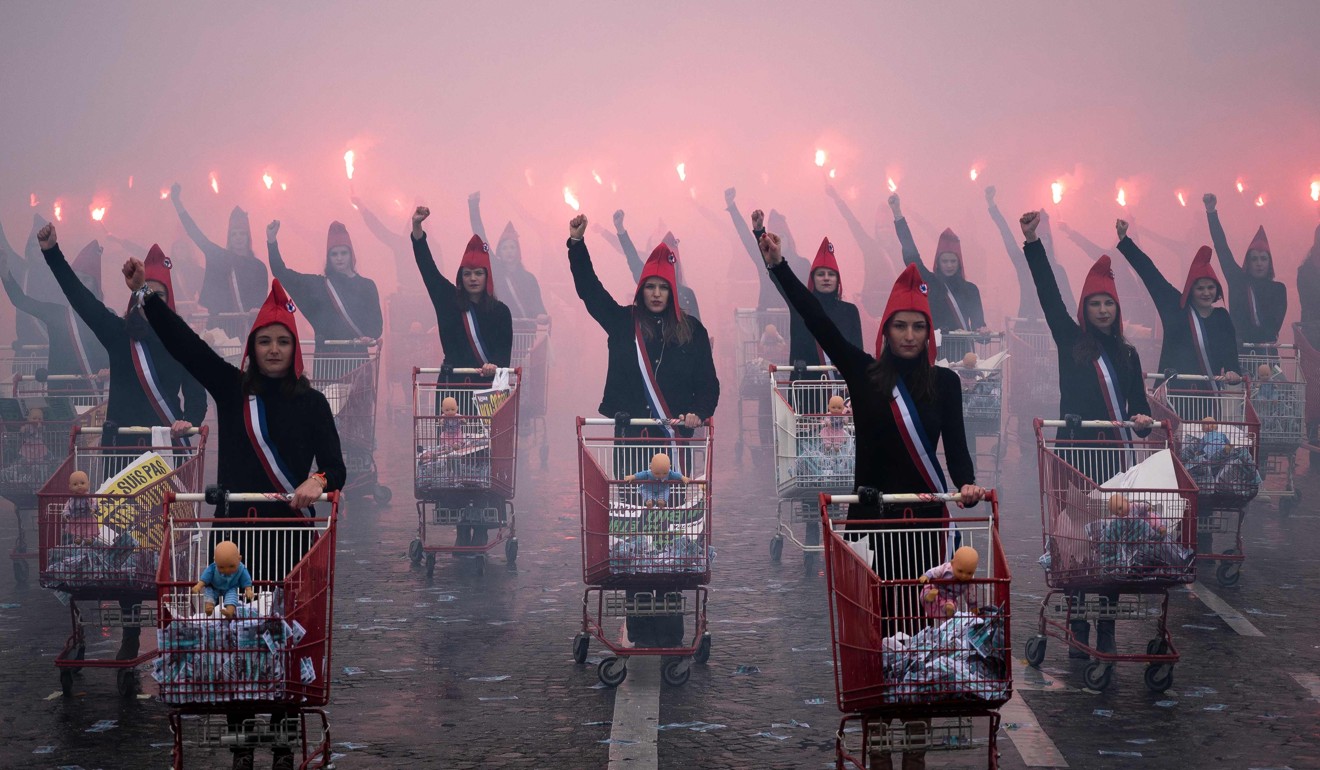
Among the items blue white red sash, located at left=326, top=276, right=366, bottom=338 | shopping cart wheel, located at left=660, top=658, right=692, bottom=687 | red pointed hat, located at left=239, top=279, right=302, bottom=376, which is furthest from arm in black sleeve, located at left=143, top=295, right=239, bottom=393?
blue white red sash, located at left=326, top=276, right=366, bottom=338

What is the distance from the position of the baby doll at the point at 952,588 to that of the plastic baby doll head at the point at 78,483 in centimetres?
461

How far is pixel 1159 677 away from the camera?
7.44m

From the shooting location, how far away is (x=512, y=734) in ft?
22.1

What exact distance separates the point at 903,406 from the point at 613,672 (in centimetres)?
232

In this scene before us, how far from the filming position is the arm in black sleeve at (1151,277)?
35.4ft

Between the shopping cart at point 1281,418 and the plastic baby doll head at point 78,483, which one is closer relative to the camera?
the plastic baby doll head at point 78,483

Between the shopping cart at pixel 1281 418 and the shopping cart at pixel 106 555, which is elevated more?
the shopping cart at pixel 1281 418

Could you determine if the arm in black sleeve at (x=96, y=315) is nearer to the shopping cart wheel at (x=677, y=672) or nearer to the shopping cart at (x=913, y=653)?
the shopping cart wheel at (x=677, y=672)

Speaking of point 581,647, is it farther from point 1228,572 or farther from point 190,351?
point 1228,572

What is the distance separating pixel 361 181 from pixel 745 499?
15197 mm

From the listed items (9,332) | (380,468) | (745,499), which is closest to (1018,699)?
(745,499)

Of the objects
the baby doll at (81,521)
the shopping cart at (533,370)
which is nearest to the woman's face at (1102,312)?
the baby doll at (81,521)

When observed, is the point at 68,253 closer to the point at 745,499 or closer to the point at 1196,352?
the point at 745,499

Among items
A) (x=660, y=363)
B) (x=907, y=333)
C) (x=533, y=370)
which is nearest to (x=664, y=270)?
(x=660, y=363)
